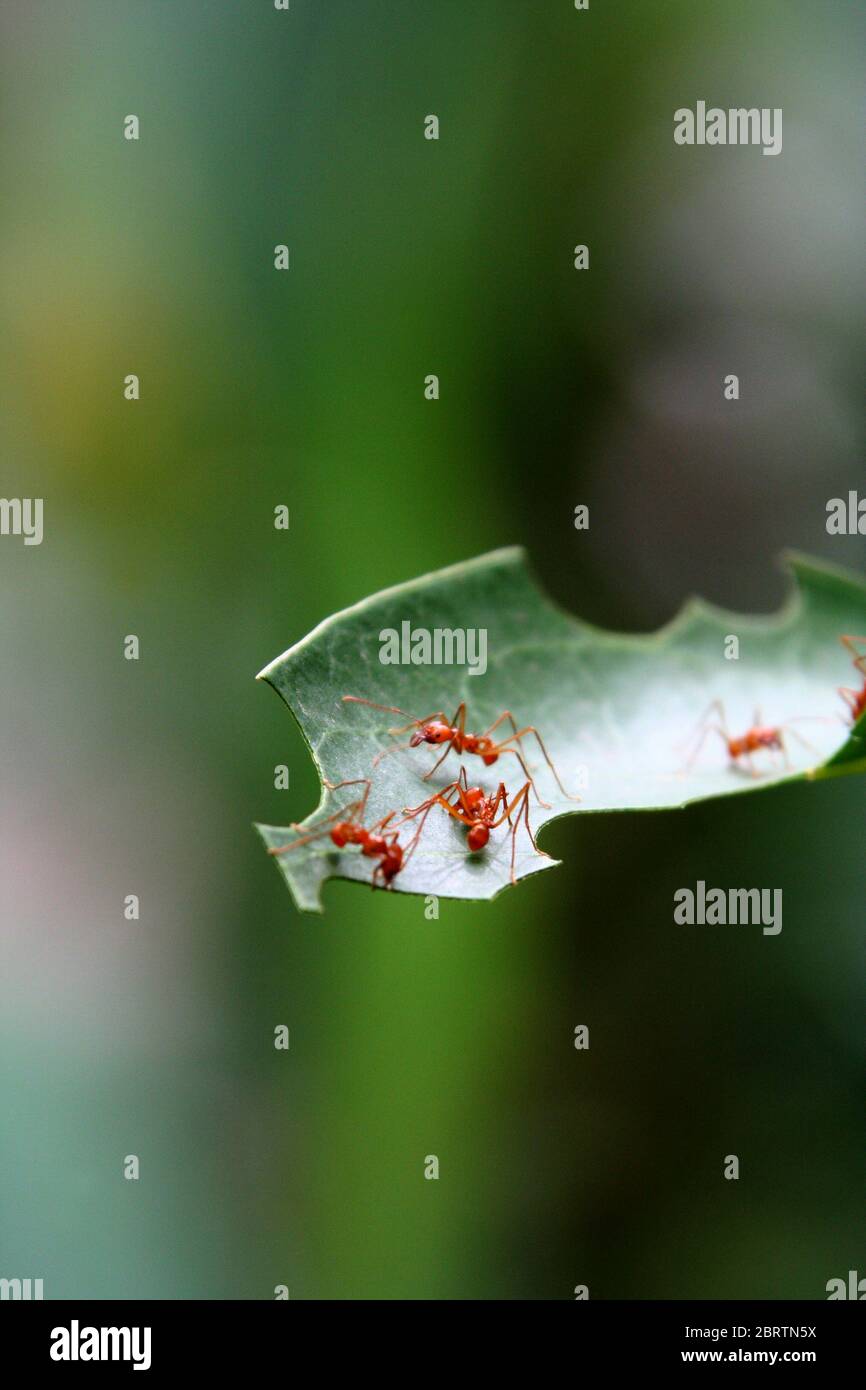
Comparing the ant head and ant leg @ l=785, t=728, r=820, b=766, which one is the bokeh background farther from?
the ant head

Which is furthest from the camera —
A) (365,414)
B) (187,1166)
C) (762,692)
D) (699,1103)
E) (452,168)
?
(452,168)

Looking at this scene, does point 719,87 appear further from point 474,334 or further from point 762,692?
point 762,692

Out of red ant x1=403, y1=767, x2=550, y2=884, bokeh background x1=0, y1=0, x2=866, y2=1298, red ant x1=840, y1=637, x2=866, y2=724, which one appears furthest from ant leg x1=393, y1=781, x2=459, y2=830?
bokeh background x1=0, y1=0, x2=866, y2=1298

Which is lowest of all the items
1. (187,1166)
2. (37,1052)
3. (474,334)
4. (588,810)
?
(187,1166)

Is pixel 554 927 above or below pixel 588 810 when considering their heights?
below

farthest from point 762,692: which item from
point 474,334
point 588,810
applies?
point 474,334

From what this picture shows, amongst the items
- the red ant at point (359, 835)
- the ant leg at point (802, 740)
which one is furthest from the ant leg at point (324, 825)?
the ant leg at point (802, 740)
